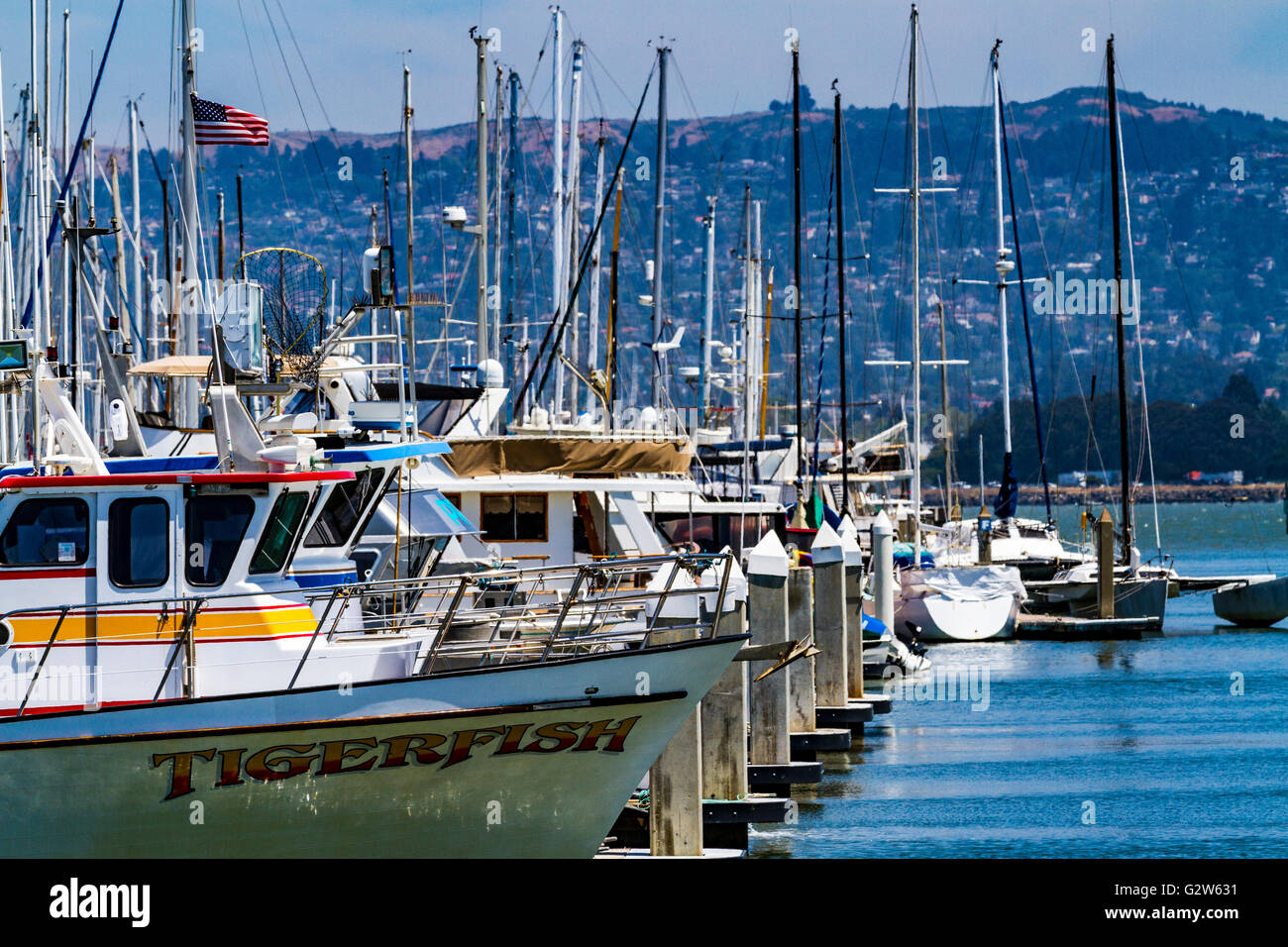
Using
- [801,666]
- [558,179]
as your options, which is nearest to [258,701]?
[801,666]

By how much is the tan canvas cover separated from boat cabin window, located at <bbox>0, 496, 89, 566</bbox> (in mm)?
13712

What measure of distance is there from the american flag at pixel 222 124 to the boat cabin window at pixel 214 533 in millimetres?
5302

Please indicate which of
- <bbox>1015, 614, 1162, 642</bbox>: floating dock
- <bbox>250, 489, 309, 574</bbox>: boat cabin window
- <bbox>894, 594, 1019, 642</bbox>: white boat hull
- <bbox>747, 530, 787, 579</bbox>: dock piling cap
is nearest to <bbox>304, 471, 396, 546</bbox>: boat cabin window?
<bbox>250, 489, 309, 574</bbox>: boat cabin window

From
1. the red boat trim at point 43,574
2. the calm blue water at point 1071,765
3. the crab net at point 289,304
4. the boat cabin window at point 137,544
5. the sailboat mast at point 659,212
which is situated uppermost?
the sailboat mast at point 659,212

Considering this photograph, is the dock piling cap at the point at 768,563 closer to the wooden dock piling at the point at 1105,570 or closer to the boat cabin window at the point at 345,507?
the boat cabin window at the point at 345,507

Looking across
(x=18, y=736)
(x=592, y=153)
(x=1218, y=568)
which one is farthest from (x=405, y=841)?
(x=1218, y=568)

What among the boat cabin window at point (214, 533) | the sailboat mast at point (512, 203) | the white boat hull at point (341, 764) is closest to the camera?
the white boat hull at point (341, 764)

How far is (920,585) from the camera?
4059 centimetres

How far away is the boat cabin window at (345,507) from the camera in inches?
644

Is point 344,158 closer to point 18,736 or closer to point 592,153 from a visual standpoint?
point 18,736

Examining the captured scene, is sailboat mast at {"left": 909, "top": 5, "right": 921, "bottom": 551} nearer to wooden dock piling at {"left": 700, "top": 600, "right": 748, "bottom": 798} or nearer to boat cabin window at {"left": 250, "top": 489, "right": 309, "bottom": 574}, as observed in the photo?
wooden dock piling at {"left": 700, "top": 600, "right": 748, "bottom": 798}

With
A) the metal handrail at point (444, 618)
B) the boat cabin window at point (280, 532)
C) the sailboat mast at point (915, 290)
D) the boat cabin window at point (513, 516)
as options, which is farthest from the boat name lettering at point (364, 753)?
the sailboat mast at point (915, 290)

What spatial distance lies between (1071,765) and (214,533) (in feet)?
50.2

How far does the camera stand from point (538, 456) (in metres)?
27.8
